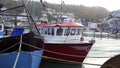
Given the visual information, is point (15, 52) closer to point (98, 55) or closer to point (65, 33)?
point (65, 33)

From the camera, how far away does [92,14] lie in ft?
383

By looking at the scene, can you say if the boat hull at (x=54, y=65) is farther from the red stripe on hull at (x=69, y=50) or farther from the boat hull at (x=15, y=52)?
the boat hull at (x=15, y=52)

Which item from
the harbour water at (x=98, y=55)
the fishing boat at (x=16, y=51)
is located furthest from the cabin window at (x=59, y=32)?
the fishing boat at (x=16, y=51)

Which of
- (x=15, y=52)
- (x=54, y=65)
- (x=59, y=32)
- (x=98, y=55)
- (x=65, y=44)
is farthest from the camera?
(x=98, y=55)

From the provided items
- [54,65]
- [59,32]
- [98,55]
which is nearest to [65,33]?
[59,32]

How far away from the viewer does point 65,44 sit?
60.5 feet

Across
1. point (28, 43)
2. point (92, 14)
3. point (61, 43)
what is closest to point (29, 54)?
point (28, 43)

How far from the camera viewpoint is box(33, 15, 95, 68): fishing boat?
727 inches

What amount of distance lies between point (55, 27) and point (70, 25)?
998 millimetres

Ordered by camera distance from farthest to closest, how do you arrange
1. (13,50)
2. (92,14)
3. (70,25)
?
1. (92,14)
2. (70,25)
3. (13,50)

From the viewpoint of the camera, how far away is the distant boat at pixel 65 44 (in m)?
18.5

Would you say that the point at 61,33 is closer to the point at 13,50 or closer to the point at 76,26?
the point at 76,26

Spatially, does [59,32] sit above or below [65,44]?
above

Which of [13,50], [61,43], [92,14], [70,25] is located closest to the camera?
[13,50]
